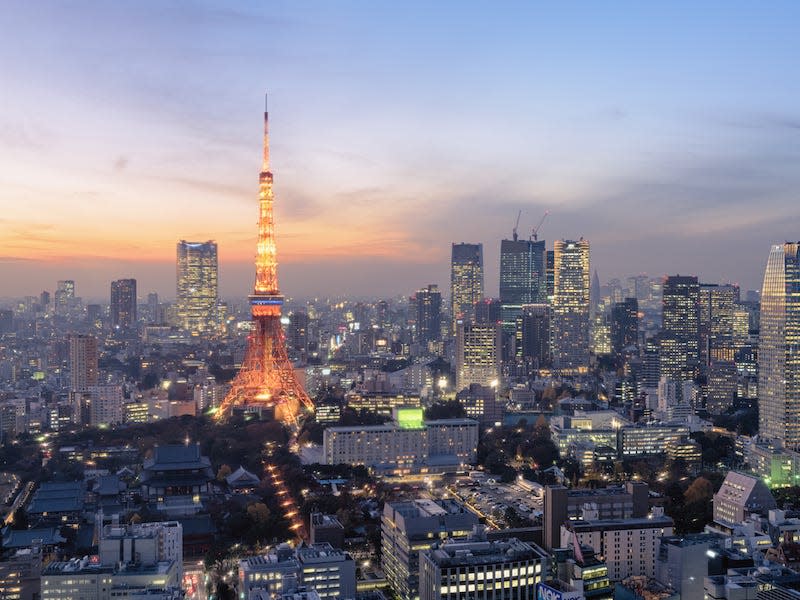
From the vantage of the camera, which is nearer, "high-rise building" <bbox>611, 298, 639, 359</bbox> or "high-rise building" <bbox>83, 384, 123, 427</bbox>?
"high-rise building" <bbox>83, 384, 123, 427</bbox>

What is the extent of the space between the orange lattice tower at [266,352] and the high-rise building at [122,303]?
1357 inches

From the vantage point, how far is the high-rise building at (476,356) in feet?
114

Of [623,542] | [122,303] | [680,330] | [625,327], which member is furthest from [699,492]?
[122,303]

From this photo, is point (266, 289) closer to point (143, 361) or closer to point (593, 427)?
point (593, 427)

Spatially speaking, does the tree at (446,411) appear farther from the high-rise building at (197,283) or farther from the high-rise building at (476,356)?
the high-rise building at (197,283)

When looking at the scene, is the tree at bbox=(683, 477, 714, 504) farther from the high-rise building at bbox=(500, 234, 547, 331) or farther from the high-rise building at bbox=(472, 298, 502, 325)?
the high-rise building at bbox=(500, 234, 547, 331)

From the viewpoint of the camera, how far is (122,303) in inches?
2304

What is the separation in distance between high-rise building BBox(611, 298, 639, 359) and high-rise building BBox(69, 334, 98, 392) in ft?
81.2

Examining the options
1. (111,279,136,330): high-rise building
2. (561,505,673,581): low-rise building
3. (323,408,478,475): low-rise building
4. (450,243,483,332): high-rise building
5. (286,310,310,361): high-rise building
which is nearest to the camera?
(561,505,673,581): low-rise building

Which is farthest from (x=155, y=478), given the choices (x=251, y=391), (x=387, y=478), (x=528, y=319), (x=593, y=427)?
(x=528, y=319)

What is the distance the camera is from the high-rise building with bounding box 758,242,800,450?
72.9 feet

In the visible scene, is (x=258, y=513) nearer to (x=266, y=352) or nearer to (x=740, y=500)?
(x=740, y=500)

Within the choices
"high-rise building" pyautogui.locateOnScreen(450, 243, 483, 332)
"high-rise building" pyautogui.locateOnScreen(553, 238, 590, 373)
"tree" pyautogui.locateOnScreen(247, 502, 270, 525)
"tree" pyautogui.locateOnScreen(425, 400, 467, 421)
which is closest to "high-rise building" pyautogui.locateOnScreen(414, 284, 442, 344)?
"high-rise building" pyautogui.locateOnScreen(450, 243, 483, 332)

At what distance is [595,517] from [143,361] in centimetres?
3153
